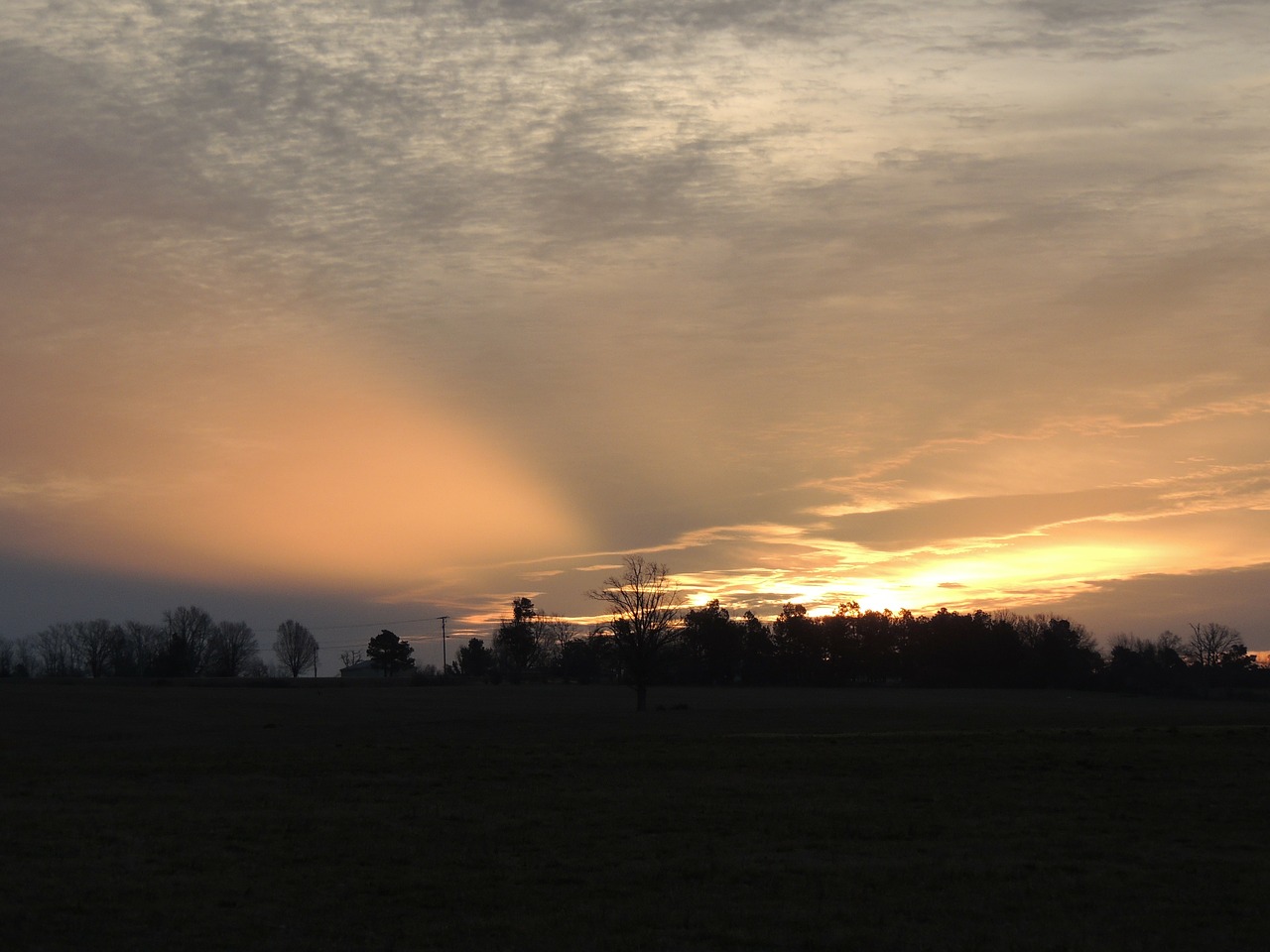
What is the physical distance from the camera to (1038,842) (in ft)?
74.2

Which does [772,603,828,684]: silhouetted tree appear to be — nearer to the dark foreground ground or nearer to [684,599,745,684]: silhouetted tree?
[684,599,745,684]: silhouetted tree

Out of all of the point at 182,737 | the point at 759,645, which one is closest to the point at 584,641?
the point at 759,645

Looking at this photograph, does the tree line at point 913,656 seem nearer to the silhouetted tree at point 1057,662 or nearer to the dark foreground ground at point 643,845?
the silhouetted tree at point 1057,662

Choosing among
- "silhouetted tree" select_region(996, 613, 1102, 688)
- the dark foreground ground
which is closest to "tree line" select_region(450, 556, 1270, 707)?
"silhouetted tree" select_region(996, 613, 1102, 688)

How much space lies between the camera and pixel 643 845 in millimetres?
22484

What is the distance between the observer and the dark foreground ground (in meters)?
15.8

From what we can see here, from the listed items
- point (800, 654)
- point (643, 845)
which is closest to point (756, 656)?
point (800, 654)

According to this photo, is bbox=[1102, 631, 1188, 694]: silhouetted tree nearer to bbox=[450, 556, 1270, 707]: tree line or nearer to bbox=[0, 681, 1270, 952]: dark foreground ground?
bbox=[450, 556, 1270, 707]: tree line

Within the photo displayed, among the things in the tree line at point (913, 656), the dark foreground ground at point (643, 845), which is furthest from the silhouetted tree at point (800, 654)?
the dark foreground ground at point (643, 845)

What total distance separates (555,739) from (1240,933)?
36.2 metres

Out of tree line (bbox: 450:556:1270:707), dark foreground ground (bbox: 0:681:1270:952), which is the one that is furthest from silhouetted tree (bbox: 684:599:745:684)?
dark foreground ground (bbox: 0:681:1270:952)

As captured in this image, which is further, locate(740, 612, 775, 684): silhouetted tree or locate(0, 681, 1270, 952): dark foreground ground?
locate(740, 612, 775, 684): silhouetted tree

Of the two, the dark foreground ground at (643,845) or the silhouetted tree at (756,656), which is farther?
the silhouetted tree at (756,656)

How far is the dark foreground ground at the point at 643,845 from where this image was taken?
1576 cm
